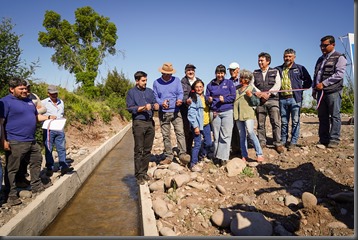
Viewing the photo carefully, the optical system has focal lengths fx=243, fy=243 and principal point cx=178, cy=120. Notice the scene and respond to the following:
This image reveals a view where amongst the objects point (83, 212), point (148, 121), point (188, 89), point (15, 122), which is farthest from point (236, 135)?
point (15, 122)

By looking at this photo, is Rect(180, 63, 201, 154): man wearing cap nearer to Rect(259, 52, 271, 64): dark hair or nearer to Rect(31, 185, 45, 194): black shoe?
Rect(259, 52, 271, 64): dark hair

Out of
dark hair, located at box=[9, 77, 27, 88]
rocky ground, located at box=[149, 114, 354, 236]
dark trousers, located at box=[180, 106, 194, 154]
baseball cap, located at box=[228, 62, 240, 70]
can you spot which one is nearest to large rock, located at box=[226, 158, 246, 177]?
rocky ground, located at box=[149, 114, 354, 236]

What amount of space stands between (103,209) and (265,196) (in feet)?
9.55

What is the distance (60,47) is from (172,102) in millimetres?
30166

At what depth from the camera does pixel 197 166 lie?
5383 mm

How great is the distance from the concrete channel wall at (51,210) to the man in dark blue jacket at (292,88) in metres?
3.46

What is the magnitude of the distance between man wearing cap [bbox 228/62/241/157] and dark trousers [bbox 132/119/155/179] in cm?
198

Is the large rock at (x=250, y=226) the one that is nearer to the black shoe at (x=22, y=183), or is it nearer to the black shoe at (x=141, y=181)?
the black shoe at (x=141, y=181)

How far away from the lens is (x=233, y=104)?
5160 millimetres

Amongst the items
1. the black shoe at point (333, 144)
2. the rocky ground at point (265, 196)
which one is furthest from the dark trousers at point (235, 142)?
the black shoe at point (333, 144)

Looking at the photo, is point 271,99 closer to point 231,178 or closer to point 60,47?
point 231,178

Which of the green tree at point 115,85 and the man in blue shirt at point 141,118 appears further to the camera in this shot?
the green tree at point 115,85

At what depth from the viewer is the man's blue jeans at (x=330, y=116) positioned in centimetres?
486

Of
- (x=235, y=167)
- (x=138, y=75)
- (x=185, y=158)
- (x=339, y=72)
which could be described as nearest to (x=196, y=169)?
(x=185, y=158)
